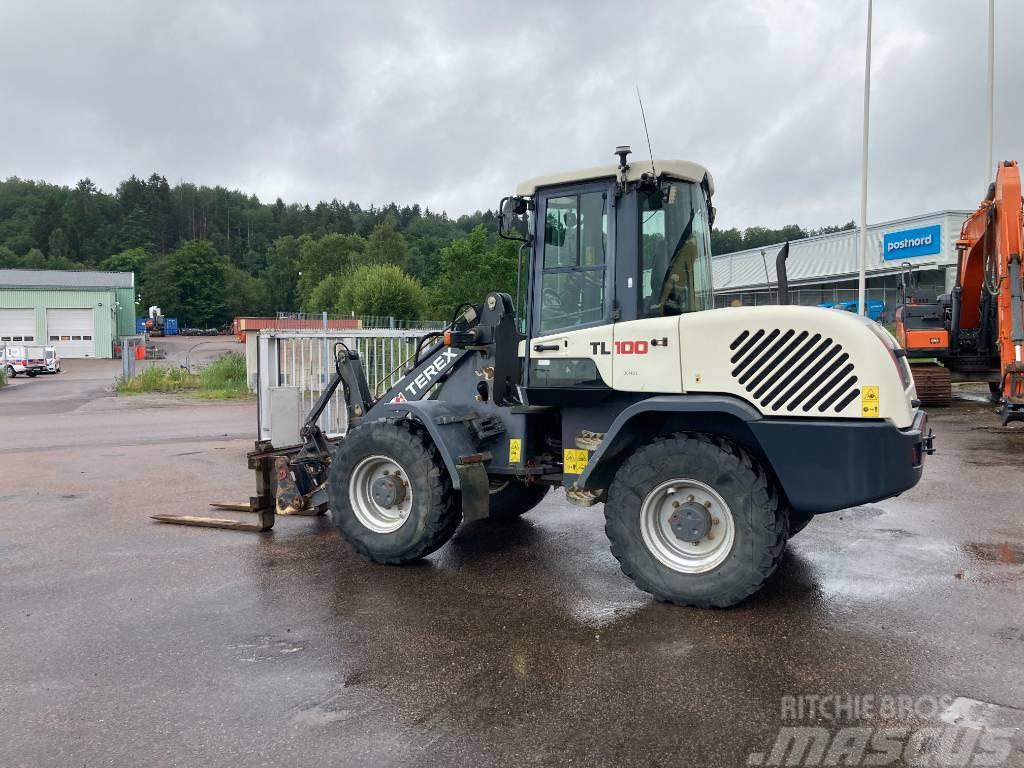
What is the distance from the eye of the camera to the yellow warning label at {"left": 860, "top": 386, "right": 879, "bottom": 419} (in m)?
4.71

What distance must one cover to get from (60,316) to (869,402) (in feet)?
214

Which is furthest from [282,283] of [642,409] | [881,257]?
[642,409]

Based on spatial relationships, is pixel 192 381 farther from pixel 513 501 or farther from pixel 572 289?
pixel 572 289

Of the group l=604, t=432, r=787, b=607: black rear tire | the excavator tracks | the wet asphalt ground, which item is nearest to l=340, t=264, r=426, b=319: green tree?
the excavator tracks

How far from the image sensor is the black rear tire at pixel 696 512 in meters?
4.96

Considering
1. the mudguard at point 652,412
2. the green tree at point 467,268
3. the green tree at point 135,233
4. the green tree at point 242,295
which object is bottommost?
the mudguard at point 652,412

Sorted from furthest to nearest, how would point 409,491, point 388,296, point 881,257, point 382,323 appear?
point 388,296 → point 881,257 → point 382,323 → point 409,491

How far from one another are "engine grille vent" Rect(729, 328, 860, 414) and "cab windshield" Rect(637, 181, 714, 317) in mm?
844

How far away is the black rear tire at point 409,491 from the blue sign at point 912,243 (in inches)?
1536

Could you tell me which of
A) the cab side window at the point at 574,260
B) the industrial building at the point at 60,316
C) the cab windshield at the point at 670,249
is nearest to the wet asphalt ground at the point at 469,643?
the cab side window at the point at 574,260

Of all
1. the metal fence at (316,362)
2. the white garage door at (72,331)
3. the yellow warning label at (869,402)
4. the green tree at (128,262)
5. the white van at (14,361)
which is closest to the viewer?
the yellow warning label at (869,402)

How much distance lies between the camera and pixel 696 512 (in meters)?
5.14

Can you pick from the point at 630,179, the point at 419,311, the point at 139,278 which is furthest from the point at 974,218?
the point at 139,278

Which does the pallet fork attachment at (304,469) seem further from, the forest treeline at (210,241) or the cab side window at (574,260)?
the forest treeline at (210,241)
